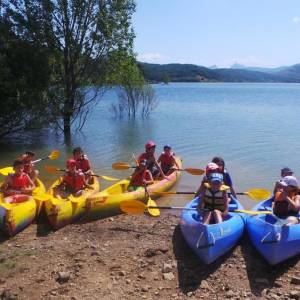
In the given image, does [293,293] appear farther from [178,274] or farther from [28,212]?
[28,212]

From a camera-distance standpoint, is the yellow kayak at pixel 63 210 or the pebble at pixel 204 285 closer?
the pebble at pixel 204 285

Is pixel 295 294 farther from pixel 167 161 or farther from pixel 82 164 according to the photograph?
pixel 167 161

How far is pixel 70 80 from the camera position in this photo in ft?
63.1

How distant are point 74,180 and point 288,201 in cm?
436

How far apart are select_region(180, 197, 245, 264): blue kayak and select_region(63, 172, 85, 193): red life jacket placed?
114 inches

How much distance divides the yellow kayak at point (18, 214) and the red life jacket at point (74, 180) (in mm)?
1002

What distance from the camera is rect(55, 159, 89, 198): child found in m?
8.93

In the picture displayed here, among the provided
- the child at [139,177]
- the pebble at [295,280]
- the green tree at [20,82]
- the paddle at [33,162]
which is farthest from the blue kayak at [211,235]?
the green tree at [20,82]

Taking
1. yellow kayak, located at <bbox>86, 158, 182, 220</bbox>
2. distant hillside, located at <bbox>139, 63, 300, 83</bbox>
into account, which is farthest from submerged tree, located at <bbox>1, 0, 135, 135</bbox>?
distant hillside, located at <bbox>139, 63, 300, 83</bbox>

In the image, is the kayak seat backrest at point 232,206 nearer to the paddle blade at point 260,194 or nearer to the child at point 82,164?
the paddle blade at point 260,194

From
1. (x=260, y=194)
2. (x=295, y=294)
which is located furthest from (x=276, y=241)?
(x=260, y=194)

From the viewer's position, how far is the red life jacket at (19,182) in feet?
27.7

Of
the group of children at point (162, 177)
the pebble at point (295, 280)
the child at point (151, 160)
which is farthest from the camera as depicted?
the child at point (151, 160)

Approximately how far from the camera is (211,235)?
19.5ft
